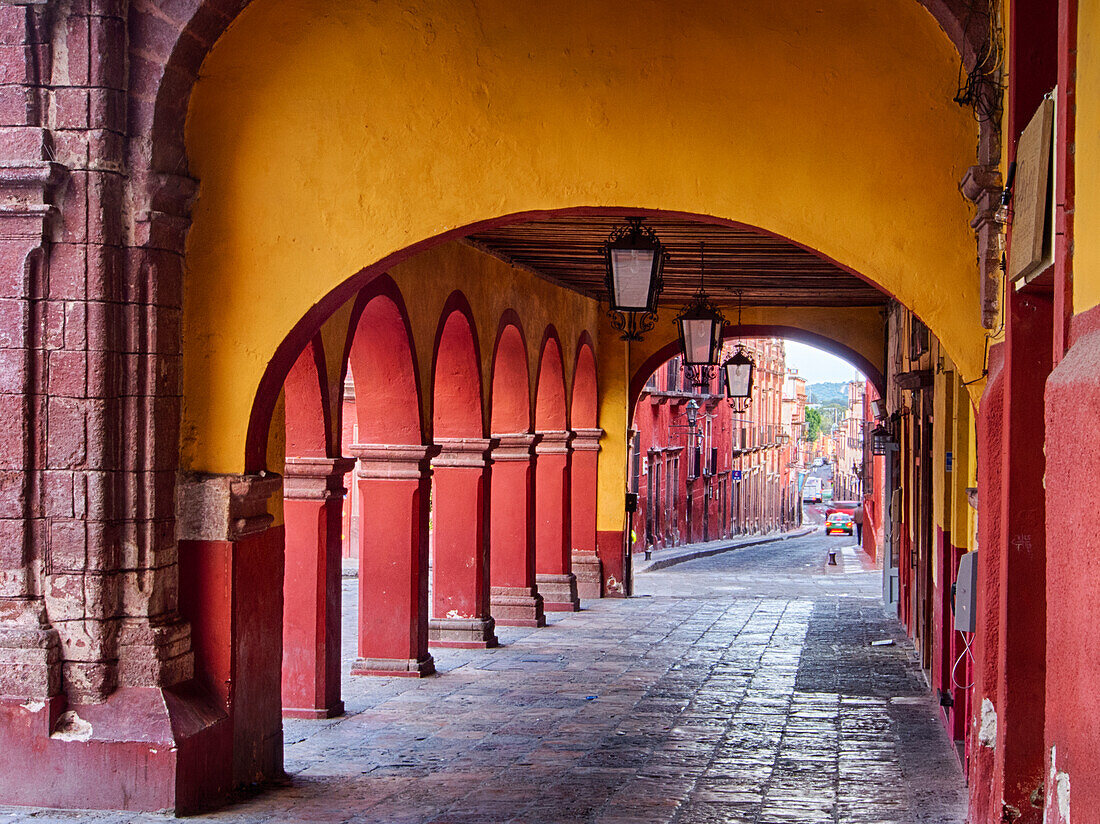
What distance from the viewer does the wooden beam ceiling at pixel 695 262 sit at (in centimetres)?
1054

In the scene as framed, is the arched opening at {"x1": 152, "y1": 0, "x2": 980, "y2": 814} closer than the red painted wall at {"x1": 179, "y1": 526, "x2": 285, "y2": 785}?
Yes

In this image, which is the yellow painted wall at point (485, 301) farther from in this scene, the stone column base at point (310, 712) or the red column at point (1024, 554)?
the red column at point (1024, 554)

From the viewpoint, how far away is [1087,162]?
127 inches

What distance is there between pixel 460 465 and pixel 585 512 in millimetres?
5780

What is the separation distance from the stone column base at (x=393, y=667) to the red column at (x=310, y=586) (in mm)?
1548

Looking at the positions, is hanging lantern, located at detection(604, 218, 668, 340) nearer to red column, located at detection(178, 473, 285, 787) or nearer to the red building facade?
red column, located at detection(178, 473, 285, 787)

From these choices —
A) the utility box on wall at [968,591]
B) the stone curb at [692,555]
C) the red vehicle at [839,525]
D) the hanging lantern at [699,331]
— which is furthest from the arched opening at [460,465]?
the red vehicle at [839,525]

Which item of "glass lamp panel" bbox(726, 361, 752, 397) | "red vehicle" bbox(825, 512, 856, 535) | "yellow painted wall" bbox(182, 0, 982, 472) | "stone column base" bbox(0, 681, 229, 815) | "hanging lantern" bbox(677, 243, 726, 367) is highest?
"yellow painted wall" bbox(182, 0, 982, 472)

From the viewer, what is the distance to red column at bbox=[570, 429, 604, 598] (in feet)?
57.0

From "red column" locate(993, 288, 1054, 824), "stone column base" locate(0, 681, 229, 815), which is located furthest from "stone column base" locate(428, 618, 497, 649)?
"red column" locate(993, 288, 1054, 824)

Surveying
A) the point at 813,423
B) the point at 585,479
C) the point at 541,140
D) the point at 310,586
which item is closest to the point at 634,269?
the point at 541,140

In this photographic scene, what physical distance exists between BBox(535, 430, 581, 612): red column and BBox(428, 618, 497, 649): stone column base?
353cm

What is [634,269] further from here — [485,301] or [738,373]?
[738,373]

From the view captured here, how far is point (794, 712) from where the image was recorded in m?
9.30
